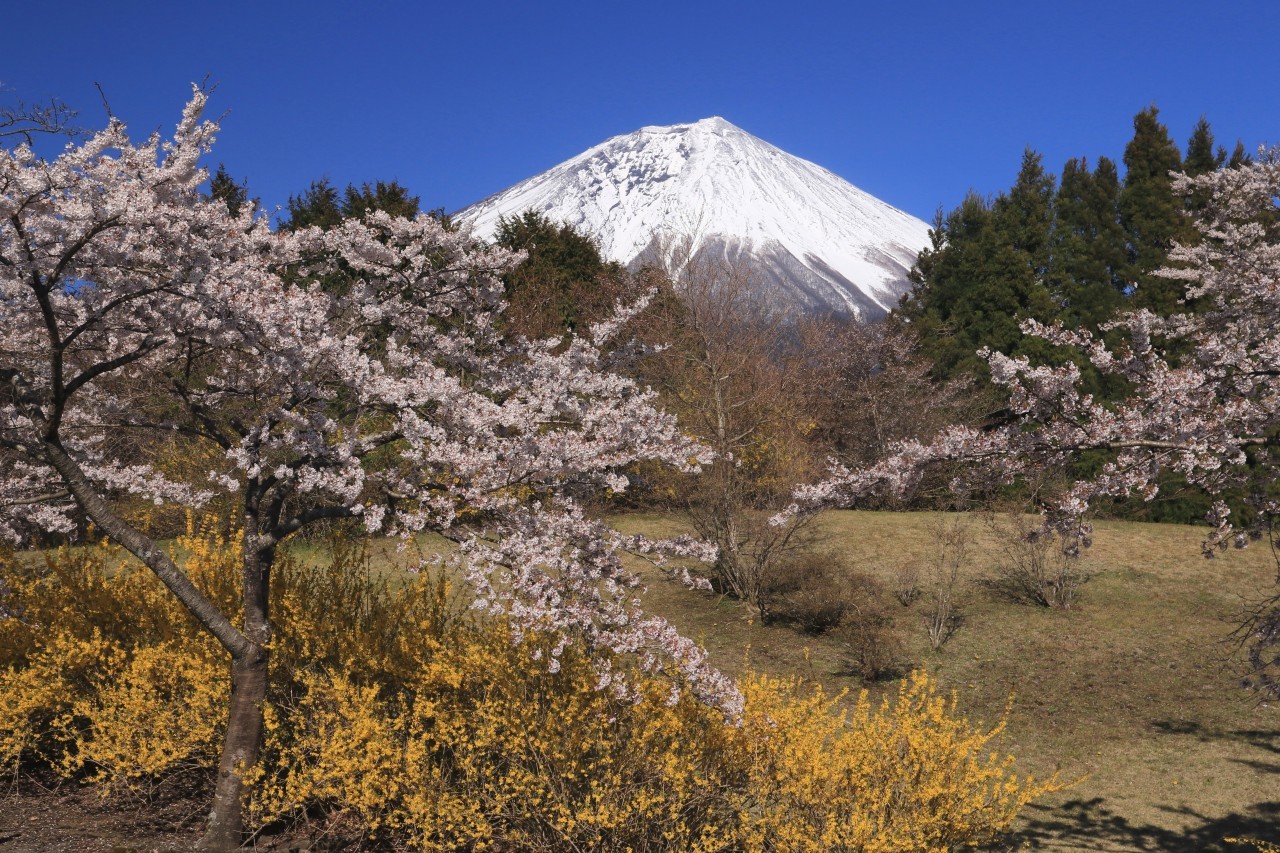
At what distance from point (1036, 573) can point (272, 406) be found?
39.5 ft

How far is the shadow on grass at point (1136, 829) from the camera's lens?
7.03 m

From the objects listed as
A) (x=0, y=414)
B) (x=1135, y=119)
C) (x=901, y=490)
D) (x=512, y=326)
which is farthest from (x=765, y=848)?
(x=1135, y=119)

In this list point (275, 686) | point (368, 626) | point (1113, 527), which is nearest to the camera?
point (275, 686)

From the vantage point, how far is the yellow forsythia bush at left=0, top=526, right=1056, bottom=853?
17.3ft

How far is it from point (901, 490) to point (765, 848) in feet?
8.13

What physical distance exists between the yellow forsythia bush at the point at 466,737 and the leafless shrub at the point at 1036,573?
27.5 feet

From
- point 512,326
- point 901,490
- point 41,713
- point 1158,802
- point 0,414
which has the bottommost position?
point 1158,802

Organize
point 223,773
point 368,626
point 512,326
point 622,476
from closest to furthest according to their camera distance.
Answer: point 622,476, point 223,773, point 368,626, point 512,326

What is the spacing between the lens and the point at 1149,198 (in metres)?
29.3

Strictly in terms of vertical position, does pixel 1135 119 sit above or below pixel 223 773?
above

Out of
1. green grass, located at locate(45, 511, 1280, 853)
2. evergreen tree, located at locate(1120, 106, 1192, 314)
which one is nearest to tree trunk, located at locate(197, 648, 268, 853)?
green grass, located at locate(45, 511, 1280, 853)

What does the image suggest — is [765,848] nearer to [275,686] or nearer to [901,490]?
[901,490]

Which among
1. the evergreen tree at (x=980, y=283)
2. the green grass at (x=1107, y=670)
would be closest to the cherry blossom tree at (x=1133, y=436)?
the green grass at (x=1107, y=670)

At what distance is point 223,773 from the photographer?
5949 millimetres
